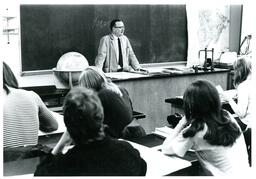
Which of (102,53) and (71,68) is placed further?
(102,53)

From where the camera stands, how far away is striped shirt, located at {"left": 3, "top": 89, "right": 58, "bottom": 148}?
203 centimetres

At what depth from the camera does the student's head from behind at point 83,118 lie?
1.49 metres

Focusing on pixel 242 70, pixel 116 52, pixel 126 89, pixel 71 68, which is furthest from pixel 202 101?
pixel 116 52

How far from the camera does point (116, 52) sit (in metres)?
5.58

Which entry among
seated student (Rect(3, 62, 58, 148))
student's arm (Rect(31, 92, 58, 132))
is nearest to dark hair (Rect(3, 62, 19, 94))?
seated student (Rect(3, 62, 58, 148))

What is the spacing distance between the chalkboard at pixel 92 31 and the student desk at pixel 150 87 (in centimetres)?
36

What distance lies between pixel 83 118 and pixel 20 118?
2.28 ft

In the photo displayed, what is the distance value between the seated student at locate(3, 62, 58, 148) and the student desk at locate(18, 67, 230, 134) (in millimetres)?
2438

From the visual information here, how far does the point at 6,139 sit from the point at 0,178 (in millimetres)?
502

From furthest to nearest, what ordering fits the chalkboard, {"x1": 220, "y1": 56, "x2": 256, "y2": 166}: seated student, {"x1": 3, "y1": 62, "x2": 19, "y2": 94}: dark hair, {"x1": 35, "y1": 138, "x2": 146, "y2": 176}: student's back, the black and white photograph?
1. the chalkboard
2. {"x1": 220, "y1": 56, "x2": 256, "y2": 166}: seated student
3. {"x1": 3, "y1": 62, "x2": 19, "y2": 94}: dark hair
4. the black and white photograph
5. {"x1": 35, "y1": 138, "x2": 146, "y2": 176}: student's back

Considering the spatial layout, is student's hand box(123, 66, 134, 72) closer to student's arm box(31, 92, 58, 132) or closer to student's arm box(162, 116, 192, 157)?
student's arm box(31, 92, 58, 132)

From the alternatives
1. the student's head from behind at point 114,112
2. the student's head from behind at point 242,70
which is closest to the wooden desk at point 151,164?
the student's head from behind at point 114,112

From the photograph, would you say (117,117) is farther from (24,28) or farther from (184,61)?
(184,61)

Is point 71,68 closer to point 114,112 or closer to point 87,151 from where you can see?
point 114,112
